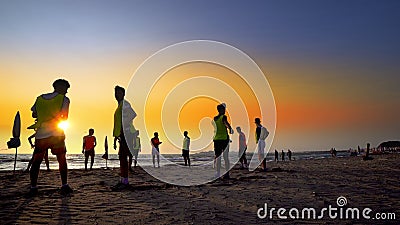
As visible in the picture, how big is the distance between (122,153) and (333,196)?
4.88 metres

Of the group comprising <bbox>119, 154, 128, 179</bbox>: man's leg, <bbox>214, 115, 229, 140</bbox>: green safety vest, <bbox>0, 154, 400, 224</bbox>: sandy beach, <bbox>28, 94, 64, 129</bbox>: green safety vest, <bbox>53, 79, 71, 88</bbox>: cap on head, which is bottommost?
<bbox>0, 154, 400, 224</bbox>: sandy beach

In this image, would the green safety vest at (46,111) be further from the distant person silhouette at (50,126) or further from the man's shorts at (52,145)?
the man's shorts at (52,145)

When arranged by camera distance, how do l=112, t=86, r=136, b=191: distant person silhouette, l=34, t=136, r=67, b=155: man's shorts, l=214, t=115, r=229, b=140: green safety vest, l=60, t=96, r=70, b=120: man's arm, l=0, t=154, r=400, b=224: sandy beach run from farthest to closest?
l=214, t=115, r=229, b=140: green safety vest, l=112, t=86, r=136, b=191: distant person silhouette, l=60, t=96, r=70, b=120: man's arm, l=34, t=136, r=67, b=155: man's shorts, l=0, t=154, r=400, b=224: sandy beach

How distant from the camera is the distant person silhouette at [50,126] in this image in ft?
23.8

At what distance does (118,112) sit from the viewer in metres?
8.70

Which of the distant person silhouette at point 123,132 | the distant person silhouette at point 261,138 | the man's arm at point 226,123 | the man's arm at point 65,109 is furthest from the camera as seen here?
the distant person silhouette at point 261,138

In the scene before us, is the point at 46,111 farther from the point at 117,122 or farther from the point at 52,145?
the point at 117,122

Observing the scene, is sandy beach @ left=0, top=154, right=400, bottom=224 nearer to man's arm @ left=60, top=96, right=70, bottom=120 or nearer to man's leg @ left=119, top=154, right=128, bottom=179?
man's leg @ left=119, top=154, right=128, bottom=179

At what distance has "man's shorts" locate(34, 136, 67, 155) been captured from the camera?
724cm

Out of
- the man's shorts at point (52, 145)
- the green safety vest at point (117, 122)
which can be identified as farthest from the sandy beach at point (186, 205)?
the green safety vest at point (117, 122)

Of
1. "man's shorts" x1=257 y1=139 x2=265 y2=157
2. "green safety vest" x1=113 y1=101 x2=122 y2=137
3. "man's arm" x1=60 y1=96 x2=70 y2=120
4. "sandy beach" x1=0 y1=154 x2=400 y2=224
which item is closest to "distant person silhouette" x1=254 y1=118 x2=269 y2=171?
"man's shorts" x1=257 y1=139 x2=265 y2=157

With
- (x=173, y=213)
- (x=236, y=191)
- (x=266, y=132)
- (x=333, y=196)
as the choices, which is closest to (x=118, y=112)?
(x=236, y=191)

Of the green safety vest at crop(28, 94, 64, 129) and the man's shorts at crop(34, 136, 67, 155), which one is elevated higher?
the green safety vest at crop(28, 94, 64, 129)

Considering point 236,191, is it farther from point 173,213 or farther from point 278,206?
point 173,213
